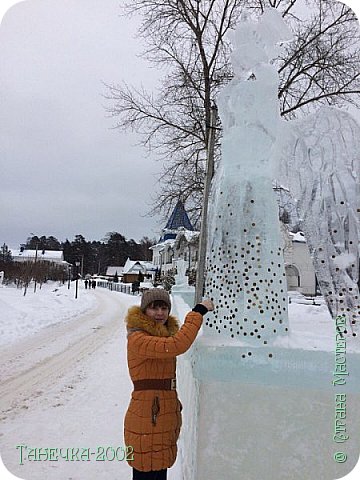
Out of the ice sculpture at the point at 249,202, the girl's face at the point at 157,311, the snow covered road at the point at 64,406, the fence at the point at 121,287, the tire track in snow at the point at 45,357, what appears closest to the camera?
the girl's face at the point at 157,311

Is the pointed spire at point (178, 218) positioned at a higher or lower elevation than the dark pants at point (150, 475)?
higher

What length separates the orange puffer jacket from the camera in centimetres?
266

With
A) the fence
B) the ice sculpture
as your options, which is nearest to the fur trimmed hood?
the ice sculpture

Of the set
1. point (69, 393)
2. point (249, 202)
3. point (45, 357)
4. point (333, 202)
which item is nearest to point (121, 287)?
point (45, 357)

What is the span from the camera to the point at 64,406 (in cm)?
581

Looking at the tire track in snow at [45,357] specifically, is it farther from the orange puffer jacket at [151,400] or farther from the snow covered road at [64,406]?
the orange puffer jacket at [151,400]

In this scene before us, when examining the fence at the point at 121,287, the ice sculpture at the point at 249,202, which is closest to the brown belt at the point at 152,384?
the ice sculpture at the point at 249,202

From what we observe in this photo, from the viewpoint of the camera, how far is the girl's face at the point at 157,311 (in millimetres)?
2863

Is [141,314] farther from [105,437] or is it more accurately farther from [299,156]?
[105,437]

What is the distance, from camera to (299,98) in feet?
40.1

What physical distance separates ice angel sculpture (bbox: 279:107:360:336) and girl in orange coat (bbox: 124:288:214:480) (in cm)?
87

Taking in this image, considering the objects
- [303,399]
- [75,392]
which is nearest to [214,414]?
[303,399]

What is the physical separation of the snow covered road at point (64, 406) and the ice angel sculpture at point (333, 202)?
2515 mm

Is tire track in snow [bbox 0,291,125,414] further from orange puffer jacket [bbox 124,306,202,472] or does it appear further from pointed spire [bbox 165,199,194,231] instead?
pointed spire [bbox 165,199,194,231]
